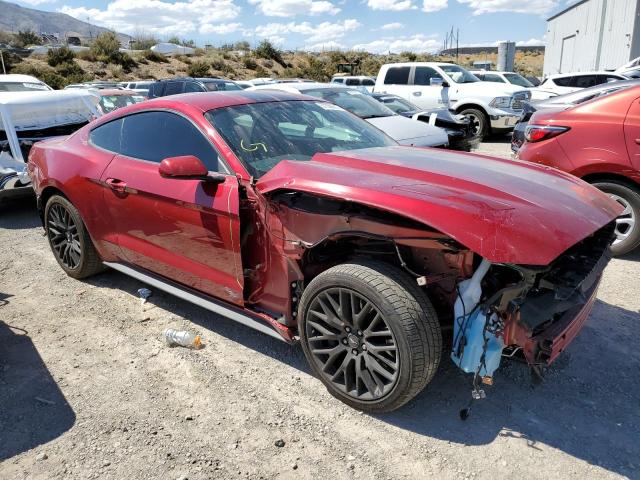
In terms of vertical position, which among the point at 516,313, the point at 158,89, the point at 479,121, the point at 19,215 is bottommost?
the point at 19,215

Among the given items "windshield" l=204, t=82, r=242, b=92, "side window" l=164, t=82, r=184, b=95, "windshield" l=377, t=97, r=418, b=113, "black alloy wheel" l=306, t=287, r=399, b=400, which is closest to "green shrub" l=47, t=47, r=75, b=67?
"windshield" l=204, t=82, r=242, b=92

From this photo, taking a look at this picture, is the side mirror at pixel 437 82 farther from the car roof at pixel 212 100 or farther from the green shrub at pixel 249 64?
the green shrub at pixel 249 64

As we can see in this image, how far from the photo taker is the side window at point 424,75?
14758 mm

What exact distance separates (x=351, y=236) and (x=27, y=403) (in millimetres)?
2134

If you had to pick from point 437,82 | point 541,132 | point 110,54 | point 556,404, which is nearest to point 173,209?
point 556,404

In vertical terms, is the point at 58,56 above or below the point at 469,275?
above

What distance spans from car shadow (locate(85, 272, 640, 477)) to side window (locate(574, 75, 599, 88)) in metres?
13.3

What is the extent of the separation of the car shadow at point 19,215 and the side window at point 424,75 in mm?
10454

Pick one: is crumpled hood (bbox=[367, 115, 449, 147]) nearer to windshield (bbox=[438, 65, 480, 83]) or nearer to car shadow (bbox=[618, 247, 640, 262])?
car shadow (bbox=[618, 247, 640, 262])

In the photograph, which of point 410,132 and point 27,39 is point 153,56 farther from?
point 410,132

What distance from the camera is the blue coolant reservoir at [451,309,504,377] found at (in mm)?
2607

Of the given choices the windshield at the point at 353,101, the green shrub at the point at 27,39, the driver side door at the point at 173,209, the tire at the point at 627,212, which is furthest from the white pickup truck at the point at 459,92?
the green shrub at the point at 27,39

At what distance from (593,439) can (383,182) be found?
168cm

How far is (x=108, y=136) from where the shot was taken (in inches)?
172
